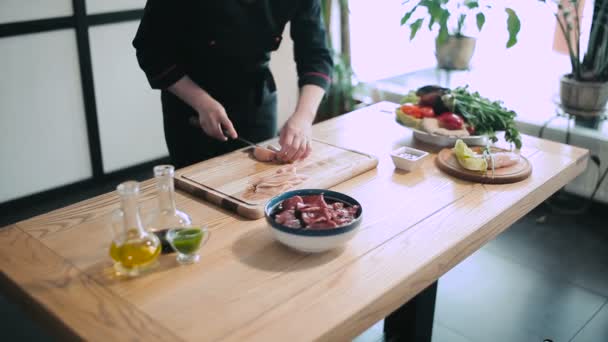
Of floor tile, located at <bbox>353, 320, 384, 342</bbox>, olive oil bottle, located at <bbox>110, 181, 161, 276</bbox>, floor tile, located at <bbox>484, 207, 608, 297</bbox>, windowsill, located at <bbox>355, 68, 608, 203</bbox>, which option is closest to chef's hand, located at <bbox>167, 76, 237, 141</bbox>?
olive oil bottle, located at <bbox>110, 181, 161, 276</bbox>

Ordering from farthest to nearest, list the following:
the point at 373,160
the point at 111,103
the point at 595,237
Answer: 1. the point at 111,103
2. the point at 595,237
3. the point at 373,160

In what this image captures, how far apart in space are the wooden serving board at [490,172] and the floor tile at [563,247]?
111cm

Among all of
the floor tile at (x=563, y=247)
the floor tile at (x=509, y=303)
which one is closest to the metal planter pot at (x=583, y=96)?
the floor tile at (x=563, y=247)

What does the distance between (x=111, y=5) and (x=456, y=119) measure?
2.23 m

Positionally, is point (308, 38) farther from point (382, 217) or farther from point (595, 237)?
point (595, 237)

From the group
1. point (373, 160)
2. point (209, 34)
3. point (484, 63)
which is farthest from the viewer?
point (484, 63)

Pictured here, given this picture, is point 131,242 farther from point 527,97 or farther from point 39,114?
point 527,97

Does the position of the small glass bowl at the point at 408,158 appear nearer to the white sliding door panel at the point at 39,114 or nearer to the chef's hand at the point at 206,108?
the chef's hand at the point at 206,108

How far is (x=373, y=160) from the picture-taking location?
1823 mm

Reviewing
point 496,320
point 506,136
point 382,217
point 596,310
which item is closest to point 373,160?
point 382,217

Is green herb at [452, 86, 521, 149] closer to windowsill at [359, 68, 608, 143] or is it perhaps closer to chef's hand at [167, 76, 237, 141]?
chef's hand at [167, 76, 237, 141]

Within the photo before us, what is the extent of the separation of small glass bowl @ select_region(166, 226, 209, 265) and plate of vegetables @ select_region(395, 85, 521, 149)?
0.98m

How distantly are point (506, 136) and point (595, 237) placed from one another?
1.40 meters

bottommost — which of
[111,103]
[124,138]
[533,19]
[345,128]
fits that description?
[124,138]
